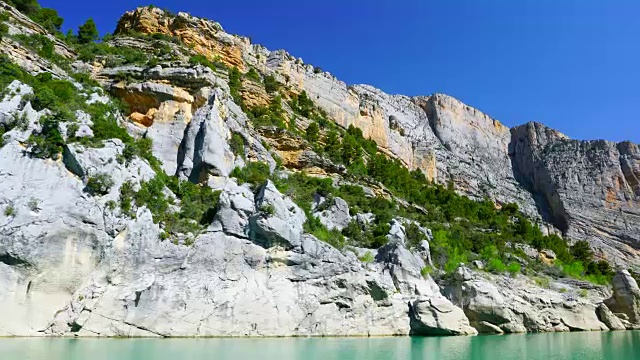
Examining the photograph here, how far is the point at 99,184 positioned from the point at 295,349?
43.9 ft

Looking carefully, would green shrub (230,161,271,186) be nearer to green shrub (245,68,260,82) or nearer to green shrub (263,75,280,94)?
green shrub (245,68,260,82)

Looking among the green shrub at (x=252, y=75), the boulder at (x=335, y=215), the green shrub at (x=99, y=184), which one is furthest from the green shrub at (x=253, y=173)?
the green shrub at (x=252, y=75)

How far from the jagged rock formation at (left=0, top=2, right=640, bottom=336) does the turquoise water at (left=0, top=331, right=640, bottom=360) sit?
221 centimetres

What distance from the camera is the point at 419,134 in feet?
282

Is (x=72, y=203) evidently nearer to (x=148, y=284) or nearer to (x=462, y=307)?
(x=148, y=284)

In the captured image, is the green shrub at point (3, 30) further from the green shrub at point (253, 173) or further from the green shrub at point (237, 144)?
the green shrub at point (253, 173)

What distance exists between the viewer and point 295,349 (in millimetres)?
20531

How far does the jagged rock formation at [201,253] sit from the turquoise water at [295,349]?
2.21 meters

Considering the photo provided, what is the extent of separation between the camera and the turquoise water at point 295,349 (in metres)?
17.1

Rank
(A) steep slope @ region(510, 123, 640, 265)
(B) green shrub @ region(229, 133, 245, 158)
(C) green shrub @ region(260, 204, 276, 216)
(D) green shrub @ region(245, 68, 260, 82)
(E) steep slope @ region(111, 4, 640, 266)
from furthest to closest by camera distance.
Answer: (A) steep slope @ region(510, 123, 640, 265) < (E) steep slope @ region(111, 4, 640, 266) < (D) green shrub @ region(245, 68, 260, 82) < (B) green shrub @ region(229, 133, 245, 158) < (C) green shrub @ region(260, 204, 276, 216)

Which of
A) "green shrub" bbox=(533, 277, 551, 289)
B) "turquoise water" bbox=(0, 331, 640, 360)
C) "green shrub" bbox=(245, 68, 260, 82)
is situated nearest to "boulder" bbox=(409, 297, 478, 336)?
"turquoise water" bbox=(0, 331, 640, 360)

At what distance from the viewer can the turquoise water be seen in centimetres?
1706

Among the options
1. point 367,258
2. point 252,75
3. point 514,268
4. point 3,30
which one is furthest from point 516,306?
point 3,30

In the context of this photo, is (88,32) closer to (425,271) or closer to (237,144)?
(237,144)
